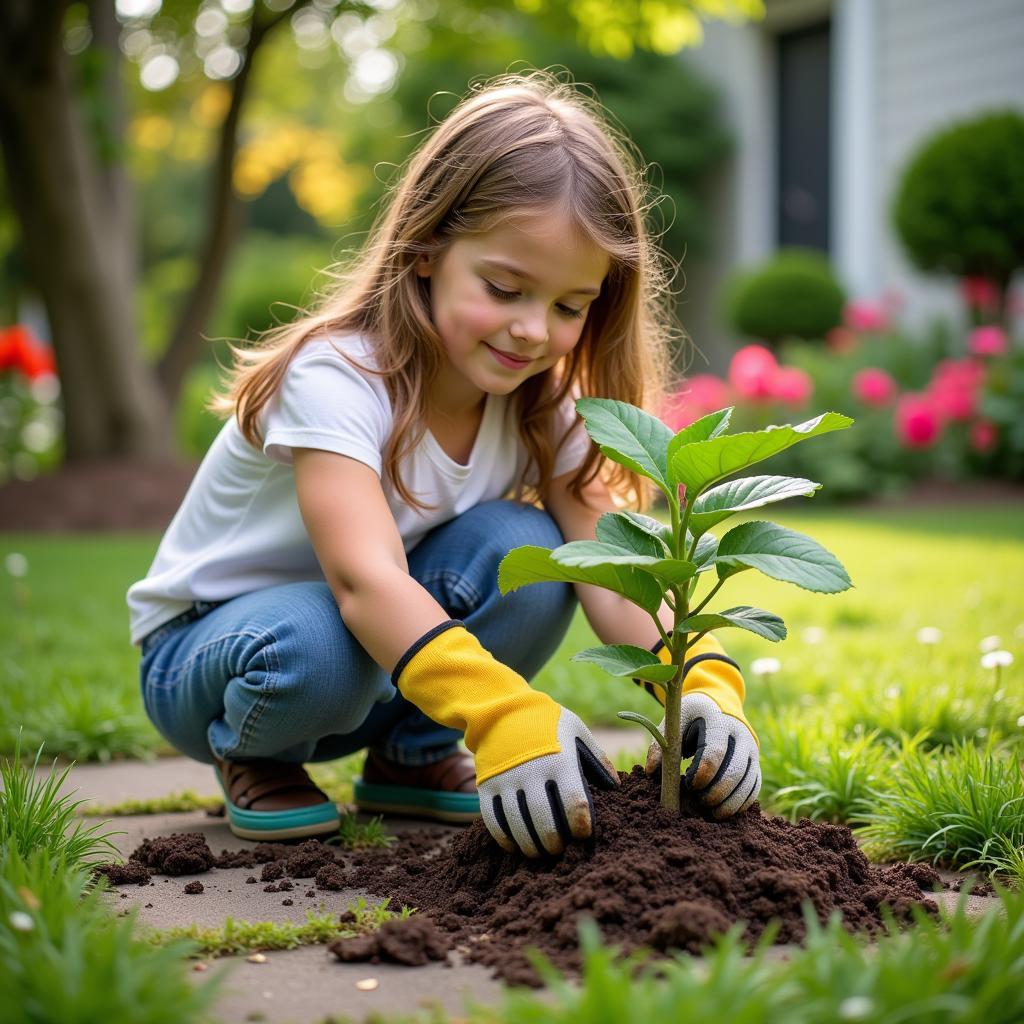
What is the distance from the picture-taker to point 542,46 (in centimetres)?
1430

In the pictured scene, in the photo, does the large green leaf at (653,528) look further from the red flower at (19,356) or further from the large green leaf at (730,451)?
the red flower at (19,356)

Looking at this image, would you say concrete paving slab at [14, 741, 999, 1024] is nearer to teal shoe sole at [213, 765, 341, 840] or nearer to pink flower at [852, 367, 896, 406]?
teal shoe sole at [213, 765, 341, 840]

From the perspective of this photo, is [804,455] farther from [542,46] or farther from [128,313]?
[542,46]

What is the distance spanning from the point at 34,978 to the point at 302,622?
0.88 metres

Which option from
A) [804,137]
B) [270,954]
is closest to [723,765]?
[270,954]

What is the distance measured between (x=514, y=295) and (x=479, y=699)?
0.67m

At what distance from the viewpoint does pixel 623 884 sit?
154cm

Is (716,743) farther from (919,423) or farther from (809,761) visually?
(919,423)

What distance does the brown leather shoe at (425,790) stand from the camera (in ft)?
7.55

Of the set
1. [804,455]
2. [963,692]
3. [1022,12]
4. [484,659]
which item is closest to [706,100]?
[1022,12]

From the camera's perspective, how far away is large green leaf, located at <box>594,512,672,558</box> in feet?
5.40

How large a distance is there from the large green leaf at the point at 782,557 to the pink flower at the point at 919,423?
214 inches

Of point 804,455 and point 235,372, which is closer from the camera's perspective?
point 235,372

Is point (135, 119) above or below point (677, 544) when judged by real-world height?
above
